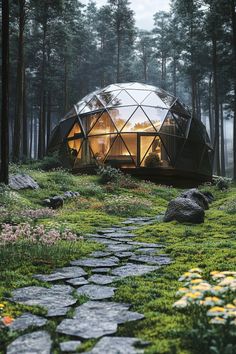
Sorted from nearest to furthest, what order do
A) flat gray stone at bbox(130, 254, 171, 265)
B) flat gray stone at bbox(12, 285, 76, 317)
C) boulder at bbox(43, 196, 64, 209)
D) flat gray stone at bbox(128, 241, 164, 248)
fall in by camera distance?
flat gray stone at bbox(12, 285, 76, 317), flat gray stone at bbox(130, 254, 171, 265), flat gray stone at bbox(128, 241, 164, 248), boulder at bbox(43, 196, 64, 209)

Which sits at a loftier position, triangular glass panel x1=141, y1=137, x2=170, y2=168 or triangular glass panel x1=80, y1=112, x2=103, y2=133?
triangular glass panel x1=80, y1=112, x2=103, y2=133

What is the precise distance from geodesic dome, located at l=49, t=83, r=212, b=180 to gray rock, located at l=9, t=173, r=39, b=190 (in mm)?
6816

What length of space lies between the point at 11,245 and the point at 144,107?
54.5ft

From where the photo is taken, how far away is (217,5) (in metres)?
21.3

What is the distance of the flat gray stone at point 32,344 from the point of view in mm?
2803

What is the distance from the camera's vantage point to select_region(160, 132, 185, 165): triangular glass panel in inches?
827

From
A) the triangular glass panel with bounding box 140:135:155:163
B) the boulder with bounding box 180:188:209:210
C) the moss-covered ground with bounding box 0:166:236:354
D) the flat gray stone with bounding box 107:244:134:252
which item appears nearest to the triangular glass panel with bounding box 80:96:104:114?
the triangular glass panel with bounding box 140:135:155:163

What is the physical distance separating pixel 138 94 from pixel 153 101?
1036 mm

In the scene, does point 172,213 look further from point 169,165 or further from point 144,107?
point 144,107

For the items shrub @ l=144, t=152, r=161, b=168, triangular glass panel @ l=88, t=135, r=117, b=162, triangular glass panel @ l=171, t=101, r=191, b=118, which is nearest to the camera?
shrub @ l=144, t=152, r=161, b=168

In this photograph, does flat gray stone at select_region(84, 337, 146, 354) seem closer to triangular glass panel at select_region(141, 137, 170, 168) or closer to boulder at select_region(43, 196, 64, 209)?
boulder at select_region(43, 196, 64, 209)

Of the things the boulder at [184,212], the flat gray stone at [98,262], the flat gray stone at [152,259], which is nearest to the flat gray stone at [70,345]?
the flat gray stone at [98,262]

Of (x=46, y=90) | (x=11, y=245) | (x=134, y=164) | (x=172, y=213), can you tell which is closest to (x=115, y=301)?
(x=11, y=245)

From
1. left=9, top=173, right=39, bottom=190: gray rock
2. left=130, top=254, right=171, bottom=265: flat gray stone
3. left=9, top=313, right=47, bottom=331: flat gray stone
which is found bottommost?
left=9, top=313, right=47, bottom=331: flat gray stone
